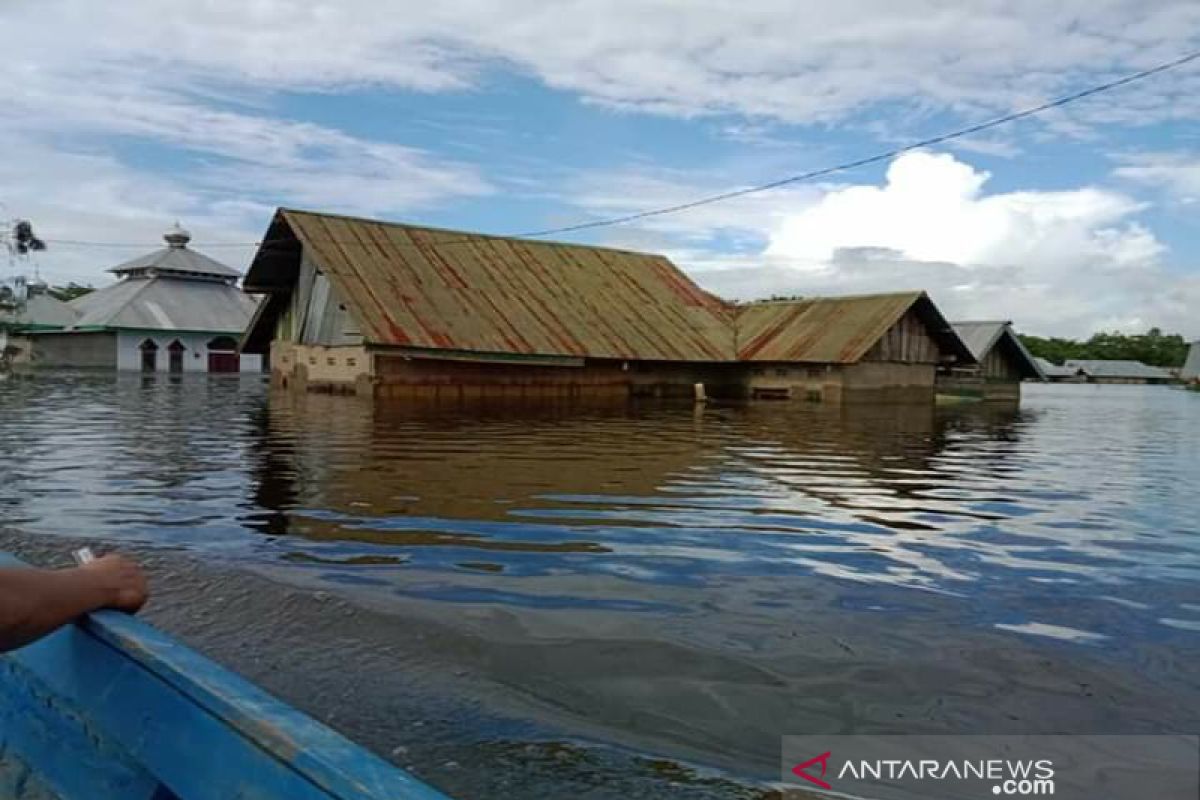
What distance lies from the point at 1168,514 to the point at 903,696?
6.76 meters

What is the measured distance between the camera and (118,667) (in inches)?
95.4

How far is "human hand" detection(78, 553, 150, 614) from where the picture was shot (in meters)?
2.55

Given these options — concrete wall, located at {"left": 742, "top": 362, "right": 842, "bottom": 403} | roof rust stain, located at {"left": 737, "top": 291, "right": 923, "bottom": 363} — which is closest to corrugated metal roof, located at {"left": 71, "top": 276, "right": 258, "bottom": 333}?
roof rust stain, located at {"left": 737, "top": 291, "right": 923, "bottom": 363}

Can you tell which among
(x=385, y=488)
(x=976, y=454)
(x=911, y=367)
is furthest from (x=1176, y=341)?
(x=385, y=488)

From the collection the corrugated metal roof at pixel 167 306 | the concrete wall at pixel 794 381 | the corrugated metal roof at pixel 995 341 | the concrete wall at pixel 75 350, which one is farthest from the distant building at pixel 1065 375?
the concrete wall at pixel 75 350

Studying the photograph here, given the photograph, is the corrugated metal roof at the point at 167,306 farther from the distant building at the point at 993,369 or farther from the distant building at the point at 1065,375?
the distant building at the point at 1065,375

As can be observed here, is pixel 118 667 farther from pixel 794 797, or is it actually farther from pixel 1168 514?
pixel 1168 514

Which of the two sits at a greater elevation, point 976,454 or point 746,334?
point 746,334

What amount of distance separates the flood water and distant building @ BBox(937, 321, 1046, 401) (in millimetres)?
25934

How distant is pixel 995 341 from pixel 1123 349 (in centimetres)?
11163

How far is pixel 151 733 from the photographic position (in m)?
2.30

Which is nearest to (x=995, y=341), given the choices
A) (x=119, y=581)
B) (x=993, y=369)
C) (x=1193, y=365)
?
(x=993, y=369)

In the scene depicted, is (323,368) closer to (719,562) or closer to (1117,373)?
(719,562)

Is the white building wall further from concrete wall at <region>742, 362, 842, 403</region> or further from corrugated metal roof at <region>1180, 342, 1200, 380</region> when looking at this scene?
corrugated metal roof at <region>1180, 342, 1200, 380</region>
